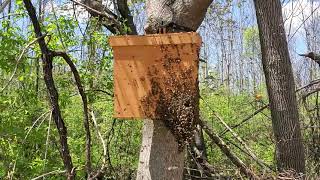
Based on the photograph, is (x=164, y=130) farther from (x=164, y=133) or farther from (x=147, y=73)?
(x=147, y=73)

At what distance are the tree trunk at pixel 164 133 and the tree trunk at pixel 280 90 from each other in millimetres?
1692

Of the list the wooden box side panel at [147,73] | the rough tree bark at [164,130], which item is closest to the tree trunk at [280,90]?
the rough tree bark at [164,130]

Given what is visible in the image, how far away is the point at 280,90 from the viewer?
325cm

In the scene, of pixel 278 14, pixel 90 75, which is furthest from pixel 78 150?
pixel 278 14

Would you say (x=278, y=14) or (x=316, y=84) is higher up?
(x=278, y=14)

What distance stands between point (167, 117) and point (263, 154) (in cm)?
359

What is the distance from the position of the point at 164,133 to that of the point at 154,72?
0.23 metres

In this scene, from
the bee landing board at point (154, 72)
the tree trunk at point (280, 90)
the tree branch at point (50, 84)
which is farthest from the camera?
the tree trunk at point (280, 90)

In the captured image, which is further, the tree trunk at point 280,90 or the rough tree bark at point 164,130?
the tree trunk at point 280,90

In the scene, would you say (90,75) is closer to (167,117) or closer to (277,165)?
(277,165)

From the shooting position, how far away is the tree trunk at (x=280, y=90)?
3.25 metres

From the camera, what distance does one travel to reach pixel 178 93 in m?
1.61

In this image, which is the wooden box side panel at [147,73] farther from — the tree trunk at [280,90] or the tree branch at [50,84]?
the tree trunk at [280,90]

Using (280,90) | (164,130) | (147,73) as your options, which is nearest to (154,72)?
(147,73)
